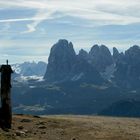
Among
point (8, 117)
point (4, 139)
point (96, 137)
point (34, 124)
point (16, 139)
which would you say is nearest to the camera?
point (4, 139)

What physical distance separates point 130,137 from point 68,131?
970cm

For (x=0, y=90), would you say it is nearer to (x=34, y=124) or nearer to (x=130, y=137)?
(x=34, y=124)

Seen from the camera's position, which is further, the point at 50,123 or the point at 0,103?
the point at 50,123

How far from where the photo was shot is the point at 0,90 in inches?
2005

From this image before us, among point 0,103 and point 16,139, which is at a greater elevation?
point 0,103

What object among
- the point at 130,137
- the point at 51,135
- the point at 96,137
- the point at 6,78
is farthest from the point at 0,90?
the point at 130,137

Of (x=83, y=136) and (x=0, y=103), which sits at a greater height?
(x=0, y=103)

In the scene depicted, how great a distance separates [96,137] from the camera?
154 feet

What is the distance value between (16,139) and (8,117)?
8.07 metres

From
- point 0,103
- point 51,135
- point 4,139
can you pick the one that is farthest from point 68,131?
point 4,139

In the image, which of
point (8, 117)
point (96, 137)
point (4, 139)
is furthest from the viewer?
point (8, 117)

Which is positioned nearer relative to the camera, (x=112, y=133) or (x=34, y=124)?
(x=112, y=133)

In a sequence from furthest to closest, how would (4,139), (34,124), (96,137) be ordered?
(34,124) → (96,137) → (4,139)

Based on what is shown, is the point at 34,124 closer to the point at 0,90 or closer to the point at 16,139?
the point at 0,90
